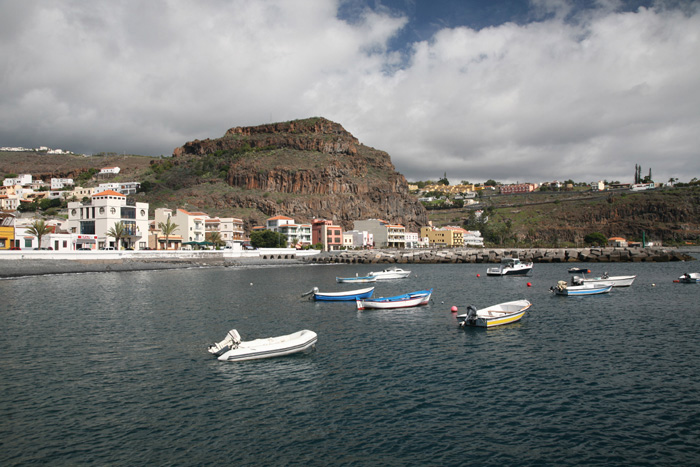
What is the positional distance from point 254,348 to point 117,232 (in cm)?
7999

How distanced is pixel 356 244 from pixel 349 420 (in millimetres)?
137551

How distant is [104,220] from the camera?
302ft

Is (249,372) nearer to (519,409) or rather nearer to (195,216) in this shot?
(519,409)

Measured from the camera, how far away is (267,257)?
107688 millimetres

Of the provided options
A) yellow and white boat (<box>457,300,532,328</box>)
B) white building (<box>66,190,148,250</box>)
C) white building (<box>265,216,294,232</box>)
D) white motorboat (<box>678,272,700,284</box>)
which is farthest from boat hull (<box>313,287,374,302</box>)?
white building (<box>265,216,294,232</box>)

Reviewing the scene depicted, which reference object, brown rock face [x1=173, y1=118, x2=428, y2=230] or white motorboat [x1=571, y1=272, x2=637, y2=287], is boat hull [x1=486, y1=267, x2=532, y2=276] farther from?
brown rock face [x1=173, y1=118, x2=428, y2=230]

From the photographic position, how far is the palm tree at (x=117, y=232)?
89.1 metres

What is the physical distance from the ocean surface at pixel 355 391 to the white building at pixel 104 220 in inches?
2474

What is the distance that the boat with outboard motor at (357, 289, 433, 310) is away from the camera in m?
37.5

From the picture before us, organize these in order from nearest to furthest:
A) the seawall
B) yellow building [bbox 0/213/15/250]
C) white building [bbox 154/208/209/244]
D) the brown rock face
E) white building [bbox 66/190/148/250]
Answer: yellow building [bbox 0/213/15/250], white building [bbox 66/190/148/250], the seawall, white building [bbox 154/208/209/244], the brown rock face

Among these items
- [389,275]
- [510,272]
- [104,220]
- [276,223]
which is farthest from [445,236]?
[104,220]

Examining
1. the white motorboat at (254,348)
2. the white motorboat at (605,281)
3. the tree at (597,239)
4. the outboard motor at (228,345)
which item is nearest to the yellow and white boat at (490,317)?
the white motorboat at (254,348)

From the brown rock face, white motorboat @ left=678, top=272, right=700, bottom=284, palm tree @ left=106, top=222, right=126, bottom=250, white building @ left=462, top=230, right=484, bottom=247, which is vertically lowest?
white motorboat @ left=678, top=272, right=700, bottom=284

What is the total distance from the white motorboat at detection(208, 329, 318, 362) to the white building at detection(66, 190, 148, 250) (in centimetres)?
7990
